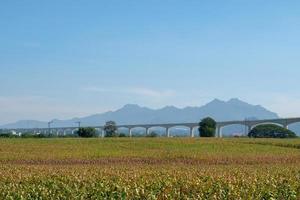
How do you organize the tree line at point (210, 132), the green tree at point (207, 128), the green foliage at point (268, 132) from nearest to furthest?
the tree line at point (210, 132), the green tree at point (207, 128), the green foliage at point (268, 132)

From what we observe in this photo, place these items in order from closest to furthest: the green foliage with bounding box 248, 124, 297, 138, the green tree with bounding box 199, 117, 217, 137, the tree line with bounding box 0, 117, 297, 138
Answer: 1. the tree line with bounding box 0, 117, 297, 138
2. the green tree with bounding box 199, 117, 217, 137
3. the green foliage with bounding box 248, 124, 297, 138

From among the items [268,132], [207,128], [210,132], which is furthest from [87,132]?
[268,132]

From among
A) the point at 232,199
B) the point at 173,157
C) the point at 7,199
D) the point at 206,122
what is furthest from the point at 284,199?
the point at 206,122

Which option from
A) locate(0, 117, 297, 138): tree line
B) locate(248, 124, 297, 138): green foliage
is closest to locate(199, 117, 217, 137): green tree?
locate(0, 117, 297, 138): tree line

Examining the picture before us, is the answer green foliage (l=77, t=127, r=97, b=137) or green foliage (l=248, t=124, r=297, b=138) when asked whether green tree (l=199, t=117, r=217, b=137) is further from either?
green foliage (l=77, t=127, r=97, b=137)

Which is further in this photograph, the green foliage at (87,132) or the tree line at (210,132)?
the tree line at (210,132)

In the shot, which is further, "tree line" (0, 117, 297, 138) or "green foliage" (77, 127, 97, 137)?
"tree line" (0, 117, 297, 138)

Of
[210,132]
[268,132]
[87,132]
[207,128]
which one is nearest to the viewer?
[87,132]

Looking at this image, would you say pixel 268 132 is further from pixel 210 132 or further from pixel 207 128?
pixel 207 128

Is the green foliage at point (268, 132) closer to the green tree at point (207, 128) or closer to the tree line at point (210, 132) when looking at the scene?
the tree line at point (210, 132)

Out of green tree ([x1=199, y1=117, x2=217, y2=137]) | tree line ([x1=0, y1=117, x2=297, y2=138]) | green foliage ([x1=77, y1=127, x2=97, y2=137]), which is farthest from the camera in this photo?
green tree ([x1=199, y1=117, x2=217, y2=137])

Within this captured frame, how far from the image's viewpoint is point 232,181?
2444 centimetres

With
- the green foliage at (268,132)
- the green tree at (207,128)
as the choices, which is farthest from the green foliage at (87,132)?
the green foliage at (268,132)

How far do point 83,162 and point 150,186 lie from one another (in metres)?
31.0
